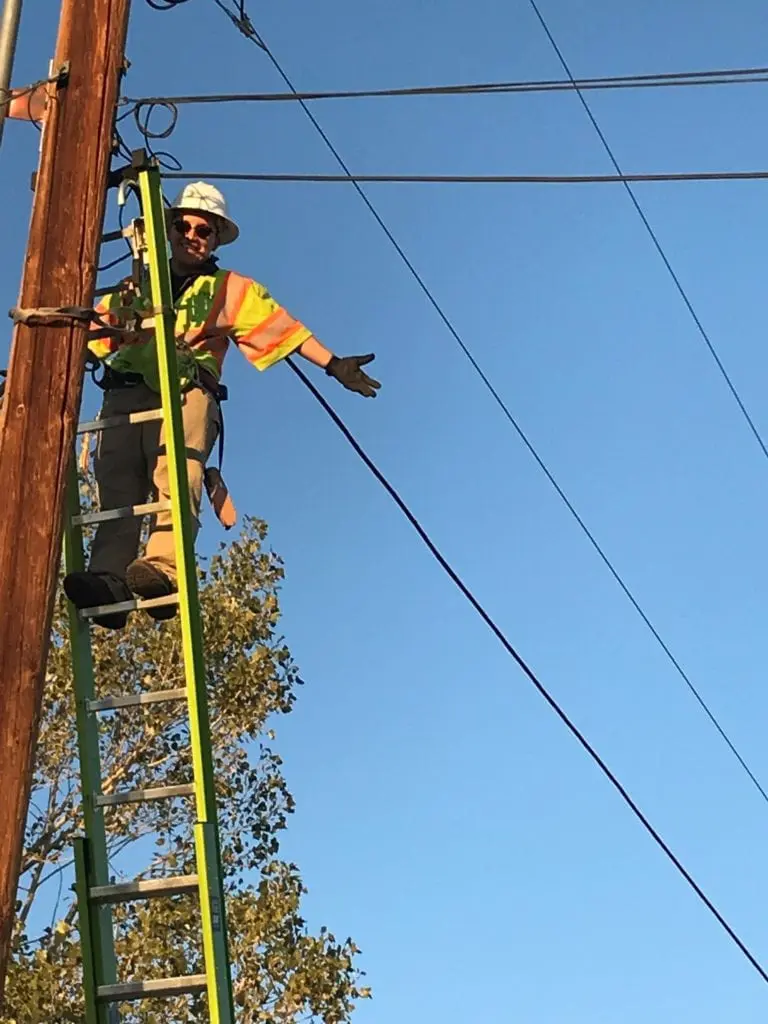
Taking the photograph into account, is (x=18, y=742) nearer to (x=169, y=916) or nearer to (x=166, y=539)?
(x=166, y=539)

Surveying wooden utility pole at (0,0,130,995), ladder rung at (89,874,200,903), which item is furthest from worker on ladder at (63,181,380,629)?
ladder rung at (89,874,200,903)

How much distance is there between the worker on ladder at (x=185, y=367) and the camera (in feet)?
19.3

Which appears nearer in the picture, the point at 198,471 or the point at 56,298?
the point at 56,298

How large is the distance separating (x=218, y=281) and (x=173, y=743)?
28.5 feet

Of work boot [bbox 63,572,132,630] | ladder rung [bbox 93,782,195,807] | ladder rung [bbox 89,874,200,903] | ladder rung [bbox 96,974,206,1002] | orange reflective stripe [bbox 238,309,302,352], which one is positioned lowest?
ladder rung [bbox 96,974,206,1002]

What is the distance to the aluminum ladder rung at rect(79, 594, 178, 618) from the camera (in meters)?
5.42

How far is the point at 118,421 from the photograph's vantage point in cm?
590

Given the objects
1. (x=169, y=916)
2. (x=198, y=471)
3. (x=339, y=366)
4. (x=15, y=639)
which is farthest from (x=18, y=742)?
(x=169, y=916)

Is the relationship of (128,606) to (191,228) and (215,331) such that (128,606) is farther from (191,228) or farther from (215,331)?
(191,228)

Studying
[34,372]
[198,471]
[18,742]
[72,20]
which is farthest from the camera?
[198,471]

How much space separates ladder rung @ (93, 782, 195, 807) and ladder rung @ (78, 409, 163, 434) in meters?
1.27

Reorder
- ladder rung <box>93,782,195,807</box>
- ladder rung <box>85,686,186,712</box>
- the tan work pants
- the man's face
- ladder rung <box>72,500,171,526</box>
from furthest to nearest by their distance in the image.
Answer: the man's face → the tan work pants → ladder rung <box>72,500,171,526</box> → ladder rung <box>85,686,186,712</box> → ladder rung <box>93,782,195,807</box>

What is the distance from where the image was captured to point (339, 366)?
236 inches

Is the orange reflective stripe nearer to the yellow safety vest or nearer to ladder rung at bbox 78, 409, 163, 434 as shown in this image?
the yellow safety vest
